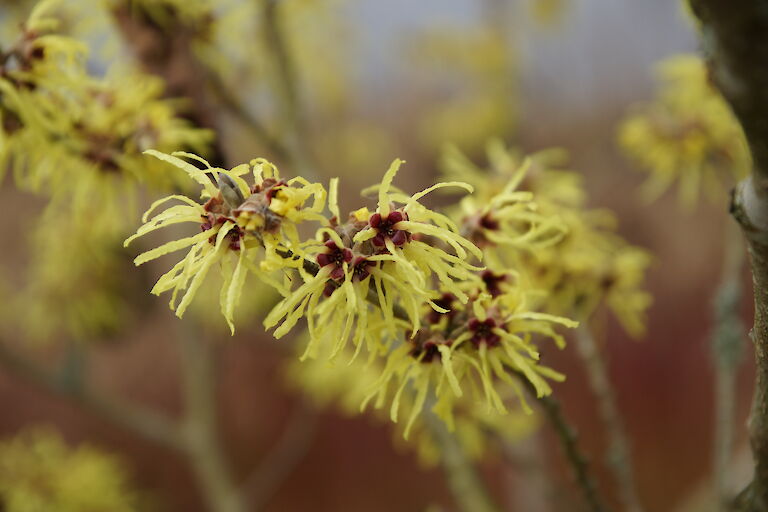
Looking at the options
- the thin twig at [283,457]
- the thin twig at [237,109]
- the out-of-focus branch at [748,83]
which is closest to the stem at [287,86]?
the thin twig at [237,109]

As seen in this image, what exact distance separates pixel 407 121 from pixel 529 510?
14.6 ft

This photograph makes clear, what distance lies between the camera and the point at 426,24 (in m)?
2.73

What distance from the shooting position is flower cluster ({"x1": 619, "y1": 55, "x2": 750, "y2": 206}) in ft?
2.62

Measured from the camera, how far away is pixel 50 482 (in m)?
1.22

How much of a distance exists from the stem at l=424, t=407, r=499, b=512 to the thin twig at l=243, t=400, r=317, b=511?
6.13ft

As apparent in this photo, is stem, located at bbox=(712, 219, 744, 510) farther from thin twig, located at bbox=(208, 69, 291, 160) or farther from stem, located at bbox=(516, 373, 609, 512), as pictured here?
thin twig, located at bbox=(208, 69, 291, 160)

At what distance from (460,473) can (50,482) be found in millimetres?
888

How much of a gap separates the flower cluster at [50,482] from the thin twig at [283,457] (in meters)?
1.34

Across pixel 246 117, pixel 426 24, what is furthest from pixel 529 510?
pixel 426 24

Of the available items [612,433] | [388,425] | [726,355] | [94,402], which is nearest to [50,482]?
[94,402]

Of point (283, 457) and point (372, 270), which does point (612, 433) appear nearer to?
point (372, 270)

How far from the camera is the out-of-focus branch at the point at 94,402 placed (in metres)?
1.21

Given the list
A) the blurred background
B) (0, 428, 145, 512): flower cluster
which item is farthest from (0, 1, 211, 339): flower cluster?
the blurred background

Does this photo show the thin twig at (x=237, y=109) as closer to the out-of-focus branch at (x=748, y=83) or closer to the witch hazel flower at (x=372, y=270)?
the witch hazel flower at (x=372, y=270)
